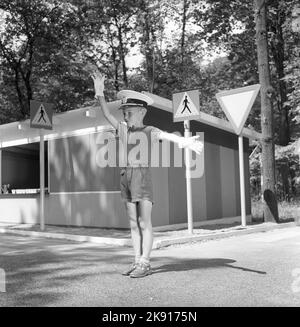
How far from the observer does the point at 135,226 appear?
5.79 m

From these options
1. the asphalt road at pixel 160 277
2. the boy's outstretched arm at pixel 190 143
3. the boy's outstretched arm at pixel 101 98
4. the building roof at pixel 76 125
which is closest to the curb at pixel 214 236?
the asphalt road at pixel 160 277

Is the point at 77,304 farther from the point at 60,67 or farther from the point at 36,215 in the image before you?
the point at 60,67

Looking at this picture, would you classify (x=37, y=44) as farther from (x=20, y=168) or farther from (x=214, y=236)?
(x=214, y=236)

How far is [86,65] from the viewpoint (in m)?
29.9

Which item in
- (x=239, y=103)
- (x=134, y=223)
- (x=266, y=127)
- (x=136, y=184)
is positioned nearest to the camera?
(x=136, y=184)

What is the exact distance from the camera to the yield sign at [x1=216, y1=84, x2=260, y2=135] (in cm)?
1066

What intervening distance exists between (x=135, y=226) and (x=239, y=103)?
18.9 feet

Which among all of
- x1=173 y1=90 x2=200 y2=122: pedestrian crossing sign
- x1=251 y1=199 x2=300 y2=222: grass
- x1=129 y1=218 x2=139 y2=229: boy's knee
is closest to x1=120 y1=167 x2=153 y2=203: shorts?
x1=129 y1=218 x2=139 y2=229: boy's knee

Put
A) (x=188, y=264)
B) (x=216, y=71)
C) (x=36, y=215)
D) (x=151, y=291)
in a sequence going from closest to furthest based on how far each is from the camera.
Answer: (x=151, y=291) < (x=188, y=264) < (x=36, y=215) < (x=216, y=71)

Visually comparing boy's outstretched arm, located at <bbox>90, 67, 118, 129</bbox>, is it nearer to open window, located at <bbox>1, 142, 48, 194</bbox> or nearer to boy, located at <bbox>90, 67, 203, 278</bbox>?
boy, located at <bbox>90, 67, 203, 278</bbox>

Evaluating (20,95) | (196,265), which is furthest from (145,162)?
(20,95)
